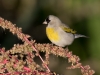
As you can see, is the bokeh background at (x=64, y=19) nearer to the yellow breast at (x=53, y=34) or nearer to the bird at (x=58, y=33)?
the bird at (x=58, y=33)

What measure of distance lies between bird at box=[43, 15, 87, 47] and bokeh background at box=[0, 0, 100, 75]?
0.09m

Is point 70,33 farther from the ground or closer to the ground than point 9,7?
closer to the ground

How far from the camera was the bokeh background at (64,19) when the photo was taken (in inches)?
125

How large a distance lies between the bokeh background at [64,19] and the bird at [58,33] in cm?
9

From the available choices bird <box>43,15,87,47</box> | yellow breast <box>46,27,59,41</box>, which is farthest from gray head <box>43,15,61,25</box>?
yellow breast <box>46,27,59,41</box>

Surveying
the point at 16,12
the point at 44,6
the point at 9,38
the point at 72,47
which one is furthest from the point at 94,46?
the point at 16,12

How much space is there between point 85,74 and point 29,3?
279 cm

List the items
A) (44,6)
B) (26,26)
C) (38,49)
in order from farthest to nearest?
(26,26) → (44,6) → (38,49)

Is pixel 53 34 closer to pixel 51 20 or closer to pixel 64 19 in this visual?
pixel 51 20

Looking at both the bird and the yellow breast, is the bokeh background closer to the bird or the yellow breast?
the bird

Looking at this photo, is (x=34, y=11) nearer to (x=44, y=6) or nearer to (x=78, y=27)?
(x=44, y=6)

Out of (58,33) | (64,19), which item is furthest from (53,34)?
(64,19)

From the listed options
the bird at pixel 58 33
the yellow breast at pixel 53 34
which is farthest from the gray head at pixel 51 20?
the yellow breast at pixel 53 34

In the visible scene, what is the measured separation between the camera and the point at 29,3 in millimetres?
4250
